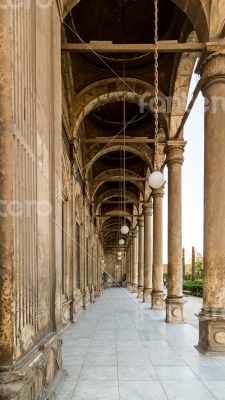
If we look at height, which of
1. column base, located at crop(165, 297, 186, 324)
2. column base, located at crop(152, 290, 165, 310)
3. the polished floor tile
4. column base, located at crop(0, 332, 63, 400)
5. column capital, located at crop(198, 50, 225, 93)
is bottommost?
column base, located at crop(152, 290, 165, 310)

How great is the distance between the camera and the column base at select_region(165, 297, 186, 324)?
37.1ft

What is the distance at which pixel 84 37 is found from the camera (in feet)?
37.0

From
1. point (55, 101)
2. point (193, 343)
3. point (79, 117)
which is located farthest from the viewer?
point (79, 117)

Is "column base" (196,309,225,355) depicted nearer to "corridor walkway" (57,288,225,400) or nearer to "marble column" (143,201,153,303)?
"corridor walkway" (57,288,225,400)

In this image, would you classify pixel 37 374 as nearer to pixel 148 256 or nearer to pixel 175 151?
pixel 175 151

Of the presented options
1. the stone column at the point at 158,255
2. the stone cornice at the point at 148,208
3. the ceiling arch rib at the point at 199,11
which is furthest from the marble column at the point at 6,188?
the stone cornice at the point at 148,208

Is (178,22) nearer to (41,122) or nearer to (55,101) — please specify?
(55,101)

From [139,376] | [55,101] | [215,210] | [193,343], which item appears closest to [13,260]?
[55,101]

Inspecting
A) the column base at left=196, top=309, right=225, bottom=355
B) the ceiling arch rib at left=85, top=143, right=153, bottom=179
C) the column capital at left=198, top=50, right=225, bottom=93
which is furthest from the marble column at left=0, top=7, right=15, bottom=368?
the ceiling arch rib at left=85, top=143, right=153, bottom=179

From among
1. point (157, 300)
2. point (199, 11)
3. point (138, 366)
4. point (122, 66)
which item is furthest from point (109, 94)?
point (138, 366)

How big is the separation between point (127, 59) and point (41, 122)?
8092mm

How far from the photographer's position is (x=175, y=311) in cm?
1141

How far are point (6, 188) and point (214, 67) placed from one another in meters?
5.62

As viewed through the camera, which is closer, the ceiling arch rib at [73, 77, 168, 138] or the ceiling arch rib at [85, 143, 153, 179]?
the ceiling arch rib at [73, 77, 168, 138]
